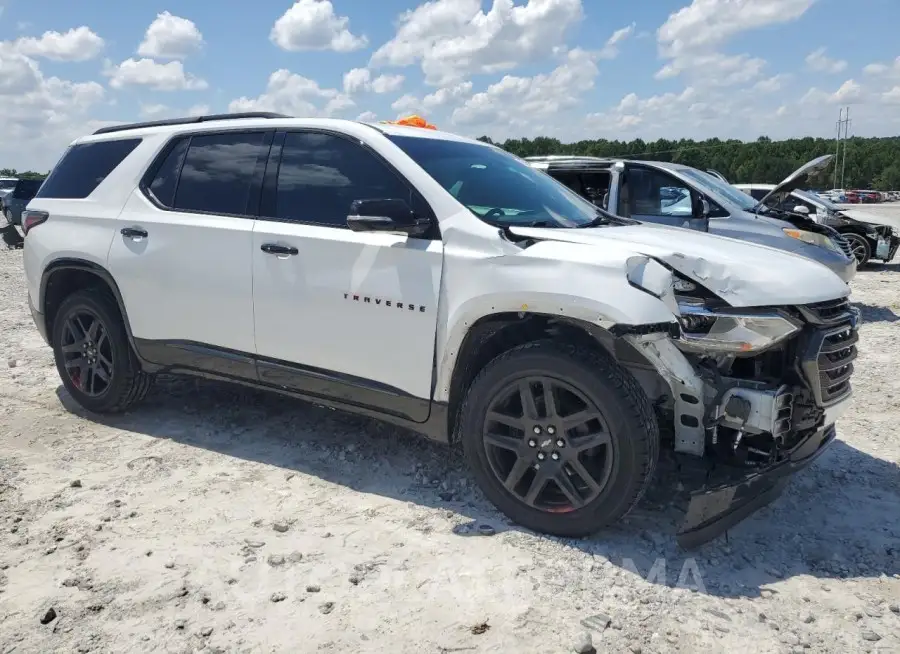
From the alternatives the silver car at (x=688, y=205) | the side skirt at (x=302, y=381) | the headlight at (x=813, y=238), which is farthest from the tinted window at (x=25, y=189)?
the headlight at (x=813, y=238)

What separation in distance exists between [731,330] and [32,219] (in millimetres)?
4595

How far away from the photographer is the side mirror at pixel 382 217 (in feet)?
10.8

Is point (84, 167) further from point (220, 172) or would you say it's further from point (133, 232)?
point (220, 172)

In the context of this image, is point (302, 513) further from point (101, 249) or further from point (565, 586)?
point (101, 249)

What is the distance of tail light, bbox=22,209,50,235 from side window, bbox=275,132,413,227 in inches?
80.6

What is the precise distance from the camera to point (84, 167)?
4.88m

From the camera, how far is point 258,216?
13.1ft

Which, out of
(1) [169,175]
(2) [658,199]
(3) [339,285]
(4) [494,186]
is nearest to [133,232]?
(1) [169,175]

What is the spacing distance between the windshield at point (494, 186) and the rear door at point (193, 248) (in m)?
1.01

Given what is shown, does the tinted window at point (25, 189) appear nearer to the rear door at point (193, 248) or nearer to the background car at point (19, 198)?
the background car at point (19, 198)

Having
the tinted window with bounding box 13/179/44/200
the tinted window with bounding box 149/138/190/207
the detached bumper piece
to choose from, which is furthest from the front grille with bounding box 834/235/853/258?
the tinted window with bounding box 13/179/44/200

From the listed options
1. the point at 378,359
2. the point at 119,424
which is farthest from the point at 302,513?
the point at 119,424

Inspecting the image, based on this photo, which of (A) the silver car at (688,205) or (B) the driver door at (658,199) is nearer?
(A) the silver car at (688,205)

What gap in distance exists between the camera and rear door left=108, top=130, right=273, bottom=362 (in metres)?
4.05
